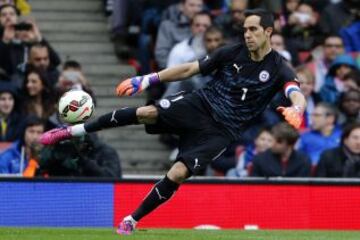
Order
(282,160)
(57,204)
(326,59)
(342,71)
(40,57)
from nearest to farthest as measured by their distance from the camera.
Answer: (57,204) → (282,160) → (40,57) → (342,71) → (326,59)

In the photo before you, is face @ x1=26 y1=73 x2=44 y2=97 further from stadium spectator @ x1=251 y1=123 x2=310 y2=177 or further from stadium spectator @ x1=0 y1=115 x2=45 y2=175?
stadium spectator @ x1=251 y1=123 x2=310 y2=177

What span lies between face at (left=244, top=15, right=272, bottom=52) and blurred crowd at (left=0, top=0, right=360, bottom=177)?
291cm

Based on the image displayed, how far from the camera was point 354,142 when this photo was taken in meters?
17.1

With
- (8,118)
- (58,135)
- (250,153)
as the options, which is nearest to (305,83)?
(250,153)

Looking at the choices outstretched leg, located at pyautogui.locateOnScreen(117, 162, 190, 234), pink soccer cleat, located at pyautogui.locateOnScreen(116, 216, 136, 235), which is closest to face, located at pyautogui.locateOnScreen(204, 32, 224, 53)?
outstretched leg, located at pyautogui.locateOnScreen(117, 162, 190, 234)

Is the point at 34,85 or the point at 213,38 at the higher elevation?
the point at 213,38

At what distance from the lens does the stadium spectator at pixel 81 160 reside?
16.0 m

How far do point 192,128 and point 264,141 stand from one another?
4158 millimetres

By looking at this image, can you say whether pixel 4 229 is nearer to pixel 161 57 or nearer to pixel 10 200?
pixel 10 200

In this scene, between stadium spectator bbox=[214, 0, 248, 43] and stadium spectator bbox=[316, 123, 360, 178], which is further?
stadium spectator bbox=[214, 0, 248, 43]

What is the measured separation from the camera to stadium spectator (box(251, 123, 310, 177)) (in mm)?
16922

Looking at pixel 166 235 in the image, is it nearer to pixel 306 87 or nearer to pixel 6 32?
pixel 306 87

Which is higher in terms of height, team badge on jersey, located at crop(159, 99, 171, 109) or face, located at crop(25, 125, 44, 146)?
team badge on jersey, located at crop(159, 99, 171, 109)

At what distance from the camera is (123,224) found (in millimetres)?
13430
